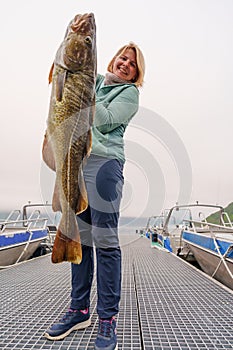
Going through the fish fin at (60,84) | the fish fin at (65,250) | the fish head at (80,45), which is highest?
the fish head at (80,45)

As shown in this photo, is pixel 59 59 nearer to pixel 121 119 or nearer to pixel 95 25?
pixel 95 25

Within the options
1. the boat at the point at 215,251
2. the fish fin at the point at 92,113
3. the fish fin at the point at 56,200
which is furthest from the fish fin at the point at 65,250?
the boat at the point at 215,251

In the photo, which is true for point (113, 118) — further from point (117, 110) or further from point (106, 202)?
point (106, 202)

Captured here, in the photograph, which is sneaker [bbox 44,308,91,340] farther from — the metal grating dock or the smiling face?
the smiling face

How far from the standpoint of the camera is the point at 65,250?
5.73 feet

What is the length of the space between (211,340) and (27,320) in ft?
4.24

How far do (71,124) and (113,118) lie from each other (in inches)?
9.9

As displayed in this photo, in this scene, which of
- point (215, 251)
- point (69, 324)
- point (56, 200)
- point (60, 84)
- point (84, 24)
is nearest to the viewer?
point (60, 84)

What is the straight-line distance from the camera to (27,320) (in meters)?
2.31

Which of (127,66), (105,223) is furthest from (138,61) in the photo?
(105,223)

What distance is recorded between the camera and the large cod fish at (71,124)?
65.5 inches

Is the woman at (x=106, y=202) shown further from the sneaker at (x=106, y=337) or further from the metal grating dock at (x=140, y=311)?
the metal grating dock at (x=140, y=311)

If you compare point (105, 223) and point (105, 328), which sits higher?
point (105, 223)

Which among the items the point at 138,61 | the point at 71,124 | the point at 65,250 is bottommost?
the point at 65,250
